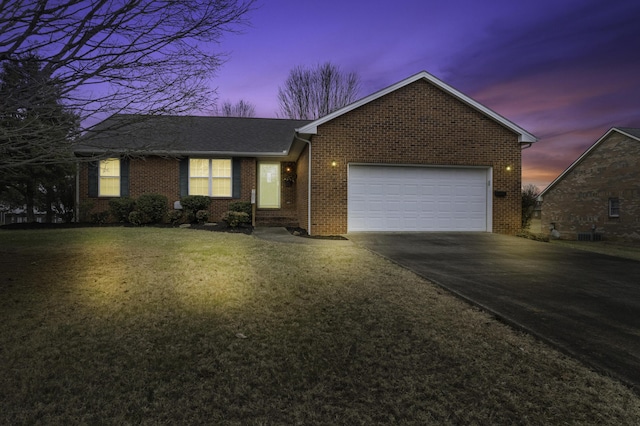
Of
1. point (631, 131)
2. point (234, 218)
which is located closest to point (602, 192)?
point (631, 131)

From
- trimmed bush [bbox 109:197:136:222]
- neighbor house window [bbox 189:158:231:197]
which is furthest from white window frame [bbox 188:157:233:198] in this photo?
trimmed bush [bbox 109:197:136:222]

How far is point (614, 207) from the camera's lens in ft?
67.7

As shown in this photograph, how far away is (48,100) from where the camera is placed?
12.8ft

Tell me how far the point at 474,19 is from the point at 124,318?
522 inches

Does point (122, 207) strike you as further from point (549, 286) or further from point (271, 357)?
point (549, 286)

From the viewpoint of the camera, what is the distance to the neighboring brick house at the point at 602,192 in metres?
19.1

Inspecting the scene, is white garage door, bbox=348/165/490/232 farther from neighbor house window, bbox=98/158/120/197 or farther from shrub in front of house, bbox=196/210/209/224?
neighbor house window, bbox=98/158/120/197

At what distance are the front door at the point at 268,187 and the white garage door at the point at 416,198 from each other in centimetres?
551

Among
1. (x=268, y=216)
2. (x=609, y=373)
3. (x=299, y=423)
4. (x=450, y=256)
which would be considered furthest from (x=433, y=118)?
(x=299, y=423)

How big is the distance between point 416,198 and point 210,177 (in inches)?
342

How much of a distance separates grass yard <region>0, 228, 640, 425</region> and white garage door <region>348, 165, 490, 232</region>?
5978mm

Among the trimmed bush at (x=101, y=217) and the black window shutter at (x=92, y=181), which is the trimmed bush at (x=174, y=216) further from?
the black window shutter at (x=92, y=181)

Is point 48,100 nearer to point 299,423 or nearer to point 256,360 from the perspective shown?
point 256,360

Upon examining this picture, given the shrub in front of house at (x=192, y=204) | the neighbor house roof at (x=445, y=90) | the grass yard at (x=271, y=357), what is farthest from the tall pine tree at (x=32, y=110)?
the shrub in front of house at (x=192, y=204)
